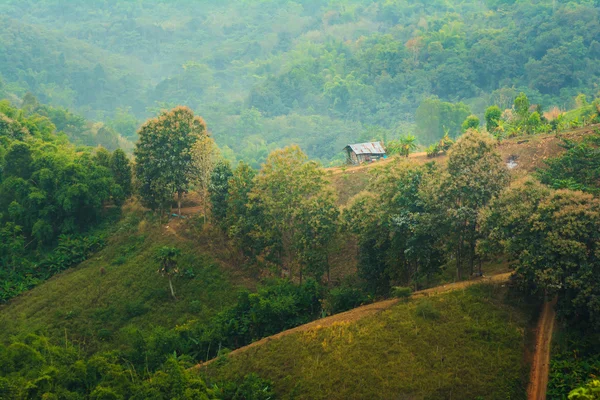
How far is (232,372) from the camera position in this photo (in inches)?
1074

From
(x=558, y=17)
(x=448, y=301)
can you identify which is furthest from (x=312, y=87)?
(x=448, y=301)

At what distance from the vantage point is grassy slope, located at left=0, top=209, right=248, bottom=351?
1331 inches

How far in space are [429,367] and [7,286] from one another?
24782 mm

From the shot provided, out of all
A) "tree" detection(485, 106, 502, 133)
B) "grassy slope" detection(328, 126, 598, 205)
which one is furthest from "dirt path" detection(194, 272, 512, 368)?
"tree" detection(485, 106, 502, 133)

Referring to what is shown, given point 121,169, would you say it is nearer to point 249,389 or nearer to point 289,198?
point 289,198

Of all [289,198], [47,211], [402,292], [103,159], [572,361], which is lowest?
[572,361]

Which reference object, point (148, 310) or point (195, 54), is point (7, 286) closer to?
point (148, 310)

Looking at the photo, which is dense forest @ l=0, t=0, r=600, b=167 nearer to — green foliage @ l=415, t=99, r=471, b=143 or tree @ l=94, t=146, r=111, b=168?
green foliage @ l=415, t=99, r=471, b=143

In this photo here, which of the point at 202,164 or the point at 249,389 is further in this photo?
the point at 202,164

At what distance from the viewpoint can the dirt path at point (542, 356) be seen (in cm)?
2408

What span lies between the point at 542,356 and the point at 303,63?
102 meters

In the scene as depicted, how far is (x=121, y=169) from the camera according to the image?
44.0 metres

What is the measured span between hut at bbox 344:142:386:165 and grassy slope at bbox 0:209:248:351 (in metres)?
18.1

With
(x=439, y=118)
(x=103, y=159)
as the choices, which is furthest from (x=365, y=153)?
(x=439, y=118)
